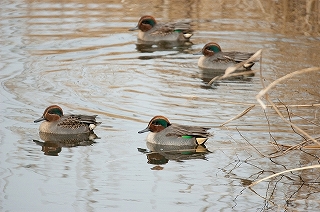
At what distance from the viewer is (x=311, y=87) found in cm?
1219

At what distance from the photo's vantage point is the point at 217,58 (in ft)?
45.9

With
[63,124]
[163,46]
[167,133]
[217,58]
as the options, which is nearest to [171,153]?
[167,133]

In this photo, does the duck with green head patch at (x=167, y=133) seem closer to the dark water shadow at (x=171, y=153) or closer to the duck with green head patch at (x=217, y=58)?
the dark water shadow at (x=171, y=153)

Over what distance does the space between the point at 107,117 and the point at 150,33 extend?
556cm

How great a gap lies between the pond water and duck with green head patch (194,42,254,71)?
263mm

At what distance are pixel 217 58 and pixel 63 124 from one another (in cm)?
449

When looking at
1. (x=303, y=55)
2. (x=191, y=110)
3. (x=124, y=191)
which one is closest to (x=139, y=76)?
(x=191, y=110)

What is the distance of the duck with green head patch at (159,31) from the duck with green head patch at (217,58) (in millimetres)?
1939

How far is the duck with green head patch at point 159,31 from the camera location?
16.0 m

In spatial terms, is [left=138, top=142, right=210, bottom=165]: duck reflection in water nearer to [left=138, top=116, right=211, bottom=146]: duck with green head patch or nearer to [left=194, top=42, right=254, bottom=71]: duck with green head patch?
[left=138, top=116, right=211, bottom=146]: duck with green head patch

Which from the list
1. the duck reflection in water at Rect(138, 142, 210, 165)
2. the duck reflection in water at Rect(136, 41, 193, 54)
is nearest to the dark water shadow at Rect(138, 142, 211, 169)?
the duck reflection in water at Rect(138, 142, 210, 165)

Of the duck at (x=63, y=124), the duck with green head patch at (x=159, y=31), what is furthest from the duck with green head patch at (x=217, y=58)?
the duck at (x=63, y=124)

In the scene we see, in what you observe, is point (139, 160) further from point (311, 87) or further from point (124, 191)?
point (311, 87)

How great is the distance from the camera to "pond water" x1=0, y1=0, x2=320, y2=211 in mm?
7906
